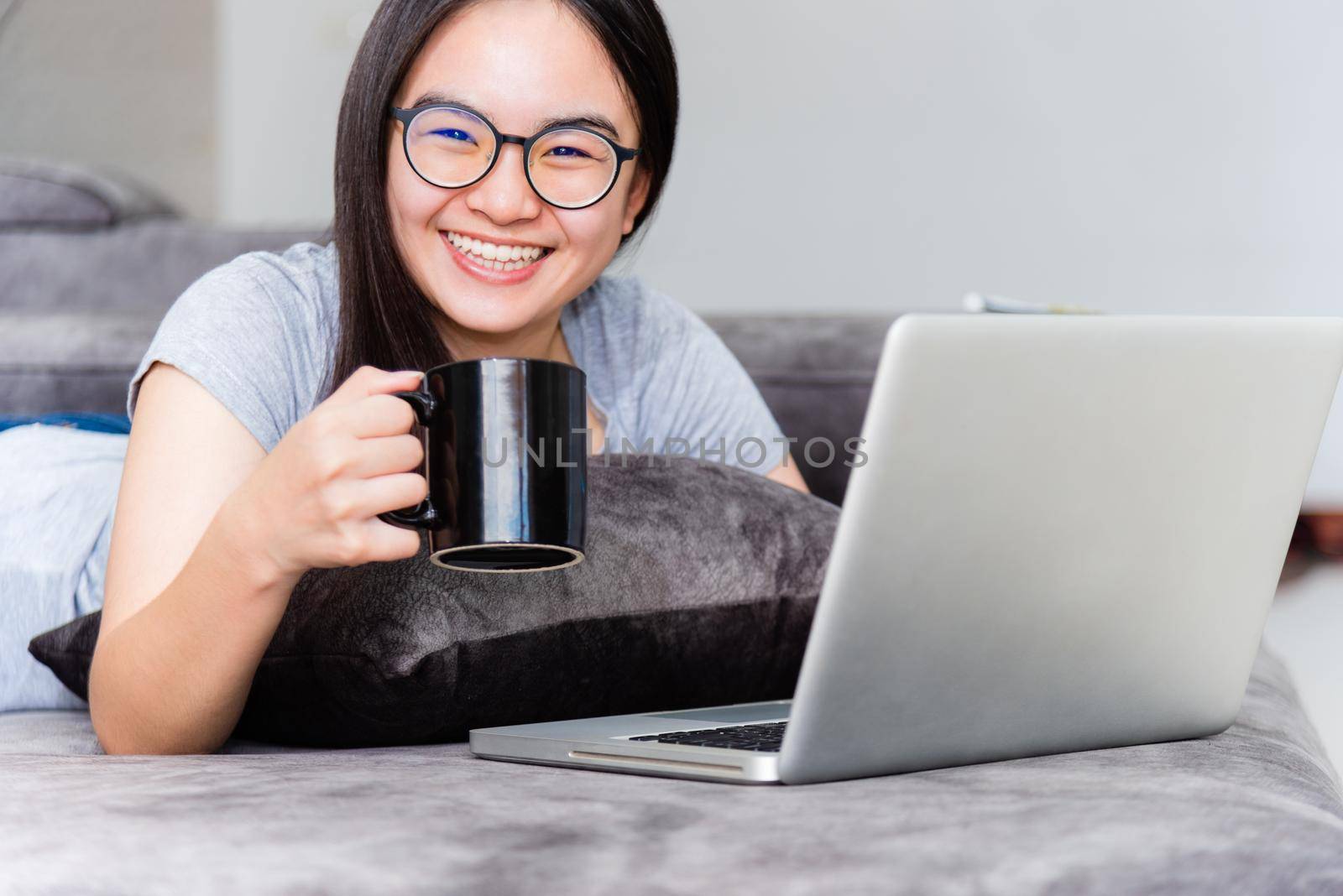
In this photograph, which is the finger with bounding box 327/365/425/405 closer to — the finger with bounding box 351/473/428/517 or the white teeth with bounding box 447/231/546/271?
the finger with bounding box 351/473/428/517

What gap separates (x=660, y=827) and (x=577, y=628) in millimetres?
372

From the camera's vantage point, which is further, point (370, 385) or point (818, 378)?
point (818, 378)

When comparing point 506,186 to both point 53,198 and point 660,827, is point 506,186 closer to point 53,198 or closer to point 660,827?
point 660,827

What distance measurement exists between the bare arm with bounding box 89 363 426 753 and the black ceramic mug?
17 mm

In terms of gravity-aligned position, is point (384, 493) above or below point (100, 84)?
below

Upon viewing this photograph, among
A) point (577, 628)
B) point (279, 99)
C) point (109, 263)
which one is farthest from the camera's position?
point (279, 99)

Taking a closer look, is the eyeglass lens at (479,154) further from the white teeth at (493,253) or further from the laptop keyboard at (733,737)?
the laptop keyboard at (733,737)

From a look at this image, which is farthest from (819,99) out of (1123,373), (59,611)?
(1123,373)

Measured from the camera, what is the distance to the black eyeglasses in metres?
1.08

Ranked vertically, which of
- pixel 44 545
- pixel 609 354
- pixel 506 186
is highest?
pixel 506 186

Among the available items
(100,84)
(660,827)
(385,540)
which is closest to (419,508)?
(385,540)

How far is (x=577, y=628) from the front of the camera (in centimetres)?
91

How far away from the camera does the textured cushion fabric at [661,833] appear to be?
0.49m

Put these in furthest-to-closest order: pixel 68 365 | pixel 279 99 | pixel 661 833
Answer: pixel 279 99 < pixel 68 365 < pixel 661 833
